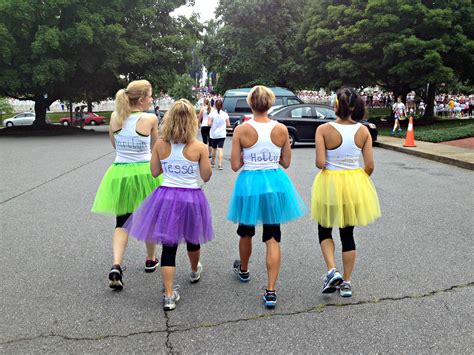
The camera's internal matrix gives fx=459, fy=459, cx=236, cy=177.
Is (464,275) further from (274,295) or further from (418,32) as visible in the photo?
(418,32)

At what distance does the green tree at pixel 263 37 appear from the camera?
39.9 meters

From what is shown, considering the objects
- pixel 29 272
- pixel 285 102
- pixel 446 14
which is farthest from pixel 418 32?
pixel 29 272

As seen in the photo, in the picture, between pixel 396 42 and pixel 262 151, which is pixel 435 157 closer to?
pixel 396 42

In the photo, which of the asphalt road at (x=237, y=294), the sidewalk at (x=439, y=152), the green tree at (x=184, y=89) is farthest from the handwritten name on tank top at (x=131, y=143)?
the green tree at (x=184, y=89)

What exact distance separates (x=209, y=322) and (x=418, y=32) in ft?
74.0

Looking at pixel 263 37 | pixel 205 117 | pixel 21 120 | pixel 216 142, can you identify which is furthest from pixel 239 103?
pixel 21 120

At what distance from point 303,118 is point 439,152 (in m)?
4.81

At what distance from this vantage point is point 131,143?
13.5ft

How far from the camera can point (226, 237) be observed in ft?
18.1

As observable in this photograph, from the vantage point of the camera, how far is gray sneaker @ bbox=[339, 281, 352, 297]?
150 inches

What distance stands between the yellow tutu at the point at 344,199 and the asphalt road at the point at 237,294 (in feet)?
2.12

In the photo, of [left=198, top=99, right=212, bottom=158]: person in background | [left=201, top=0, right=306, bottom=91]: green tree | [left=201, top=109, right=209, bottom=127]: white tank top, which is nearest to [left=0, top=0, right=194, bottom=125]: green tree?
[left=198, top=99, right=212, bottom=158]: person in background

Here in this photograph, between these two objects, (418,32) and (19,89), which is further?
(19,89)

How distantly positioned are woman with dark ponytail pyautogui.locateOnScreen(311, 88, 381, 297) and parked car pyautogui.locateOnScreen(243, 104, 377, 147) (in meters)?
12.4
